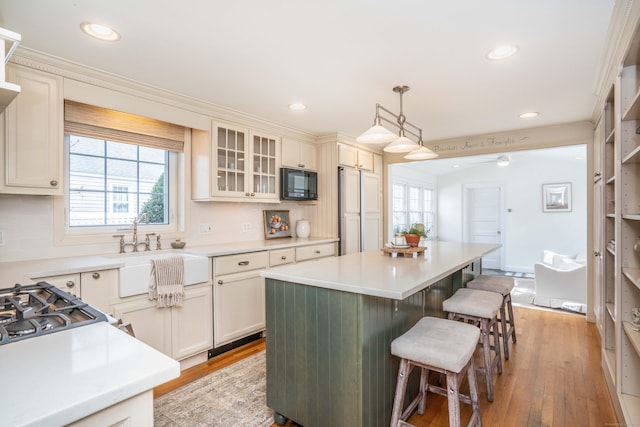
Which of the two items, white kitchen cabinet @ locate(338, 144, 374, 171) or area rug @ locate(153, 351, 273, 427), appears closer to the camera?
area rug @ locate(153, 351, 273, 427)

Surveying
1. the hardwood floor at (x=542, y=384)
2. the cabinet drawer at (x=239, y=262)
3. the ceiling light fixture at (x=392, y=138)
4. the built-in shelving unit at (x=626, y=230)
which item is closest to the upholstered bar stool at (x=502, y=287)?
the hardwood floor at (x=542, y=384)

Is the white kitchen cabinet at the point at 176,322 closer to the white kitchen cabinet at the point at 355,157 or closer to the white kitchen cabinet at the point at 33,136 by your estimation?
the white kitchen cabinet at the point at 33,136

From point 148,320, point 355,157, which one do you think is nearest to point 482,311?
point 148,320

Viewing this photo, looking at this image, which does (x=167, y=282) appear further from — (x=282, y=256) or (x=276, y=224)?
(x=276, y=224)

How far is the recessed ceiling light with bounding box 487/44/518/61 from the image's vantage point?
2092mm

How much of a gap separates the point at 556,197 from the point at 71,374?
8055 mm

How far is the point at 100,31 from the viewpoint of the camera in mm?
1900

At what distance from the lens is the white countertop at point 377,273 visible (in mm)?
1578

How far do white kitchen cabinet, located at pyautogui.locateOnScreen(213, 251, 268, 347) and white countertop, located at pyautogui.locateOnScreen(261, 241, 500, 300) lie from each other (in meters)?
1.01

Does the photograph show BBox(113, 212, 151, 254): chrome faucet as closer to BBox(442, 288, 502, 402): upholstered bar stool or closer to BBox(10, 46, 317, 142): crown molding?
BBox(10, 46, 317, 142): crown molding

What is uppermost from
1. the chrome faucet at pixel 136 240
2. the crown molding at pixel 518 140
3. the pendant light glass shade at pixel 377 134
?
the crown molding at pixel 518 140

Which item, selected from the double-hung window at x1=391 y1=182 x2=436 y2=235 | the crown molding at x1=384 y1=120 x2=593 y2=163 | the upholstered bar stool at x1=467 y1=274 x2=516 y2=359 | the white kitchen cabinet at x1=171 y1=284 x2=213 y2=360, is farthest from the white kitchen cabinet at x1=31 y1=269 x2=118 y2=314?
the double-hung window at x1=391 y1=182 x2=436 y2=235

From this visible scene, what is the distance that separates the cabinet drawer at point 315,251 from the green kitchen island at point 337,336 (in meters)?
1.53

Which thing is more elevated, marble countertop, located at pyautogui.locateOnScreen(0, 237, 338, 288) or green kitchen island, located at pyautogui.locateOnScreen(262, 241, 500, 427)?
marble countertop, located at pyautogui.locateOnScreen(0, 237, 338, 288)
